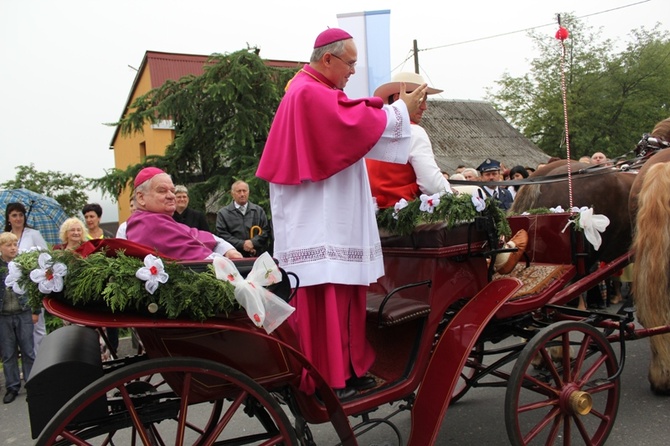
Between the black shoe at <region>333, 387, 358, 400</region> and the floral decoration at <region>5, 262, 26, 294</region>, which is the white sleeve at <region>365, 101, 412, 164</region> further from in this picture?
the floral decoration at <region>5, 262, 26, 294</region>

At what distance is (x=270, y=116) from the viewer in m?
9.46

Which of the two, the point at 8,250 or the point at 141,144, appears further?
the point at 141,144

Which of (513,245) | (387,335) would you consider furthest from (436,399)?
(513,245)

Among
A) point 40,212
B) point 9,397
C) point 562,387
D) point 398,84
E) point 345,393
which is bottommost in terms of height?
point 9,397

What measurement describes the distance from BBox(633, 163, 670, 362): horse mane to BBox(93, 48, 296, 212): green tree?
577 centimetres

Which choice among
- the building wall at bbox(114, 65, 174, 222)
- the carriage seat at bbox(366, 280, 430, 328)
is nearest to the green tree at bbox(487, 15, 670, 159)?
the building wall at bbox(114, 65, 174, 222)

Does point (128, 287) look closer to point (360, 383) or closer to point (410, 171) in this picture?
point (360, 383)

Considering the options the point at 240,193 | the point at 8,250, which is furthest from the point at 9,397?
the point at 240,193

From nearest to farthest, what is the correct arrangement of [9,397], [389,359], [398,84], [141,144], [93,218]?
1. [389,359]
2. [398,84]
3. [9,397]
4. [93,218]
5. [141,144]

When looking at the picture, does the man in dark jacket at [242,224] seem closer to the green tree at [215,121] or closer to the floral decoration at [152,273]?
the green tree at [215,121]

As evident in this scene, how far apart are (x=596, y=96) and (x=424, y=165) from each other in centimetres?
2184

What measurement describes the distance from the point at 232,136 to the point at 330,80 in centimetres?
663

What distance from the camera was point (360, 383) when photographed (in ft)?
8.87

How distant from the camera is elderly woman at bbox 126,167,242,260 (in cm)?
237
